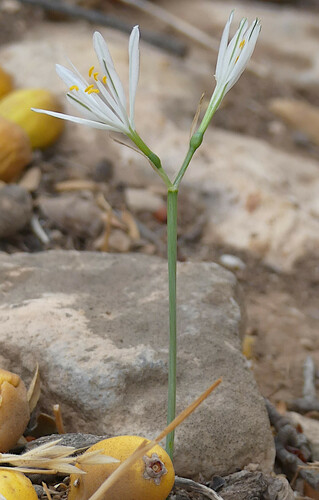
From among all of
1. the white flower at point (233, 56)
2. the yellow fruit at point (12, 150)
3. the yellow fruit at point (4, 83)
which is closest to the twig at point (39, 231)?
the yellow fruit at point (12, 150)

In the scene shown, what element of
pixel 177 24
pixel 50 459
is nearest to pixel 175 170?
pixel 177 24

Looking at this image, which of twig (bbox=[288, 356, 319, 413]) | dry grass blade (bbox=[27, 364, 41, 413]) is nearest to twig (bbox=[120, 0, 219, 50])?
twig (bbox=[288, 356, 319, 413])

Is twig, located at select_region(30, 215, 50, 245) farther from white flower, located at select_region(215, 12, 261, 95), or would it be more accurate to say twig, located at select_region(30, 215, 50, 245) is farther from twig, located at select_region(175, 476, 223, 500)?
white flower, located at select_region(215, 12, 261, 95)

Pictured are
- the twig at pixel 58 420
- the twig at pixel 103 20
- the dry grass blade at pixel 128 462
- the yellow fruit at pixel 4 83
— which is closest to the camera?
the dry grass blade at pixel 128 462

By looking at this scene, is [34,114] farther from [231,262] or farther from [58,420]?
[58,420]

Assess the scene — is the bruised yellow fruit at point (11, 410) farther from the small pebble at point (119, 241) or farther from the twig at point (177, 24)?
the twig at point (177, 24)
